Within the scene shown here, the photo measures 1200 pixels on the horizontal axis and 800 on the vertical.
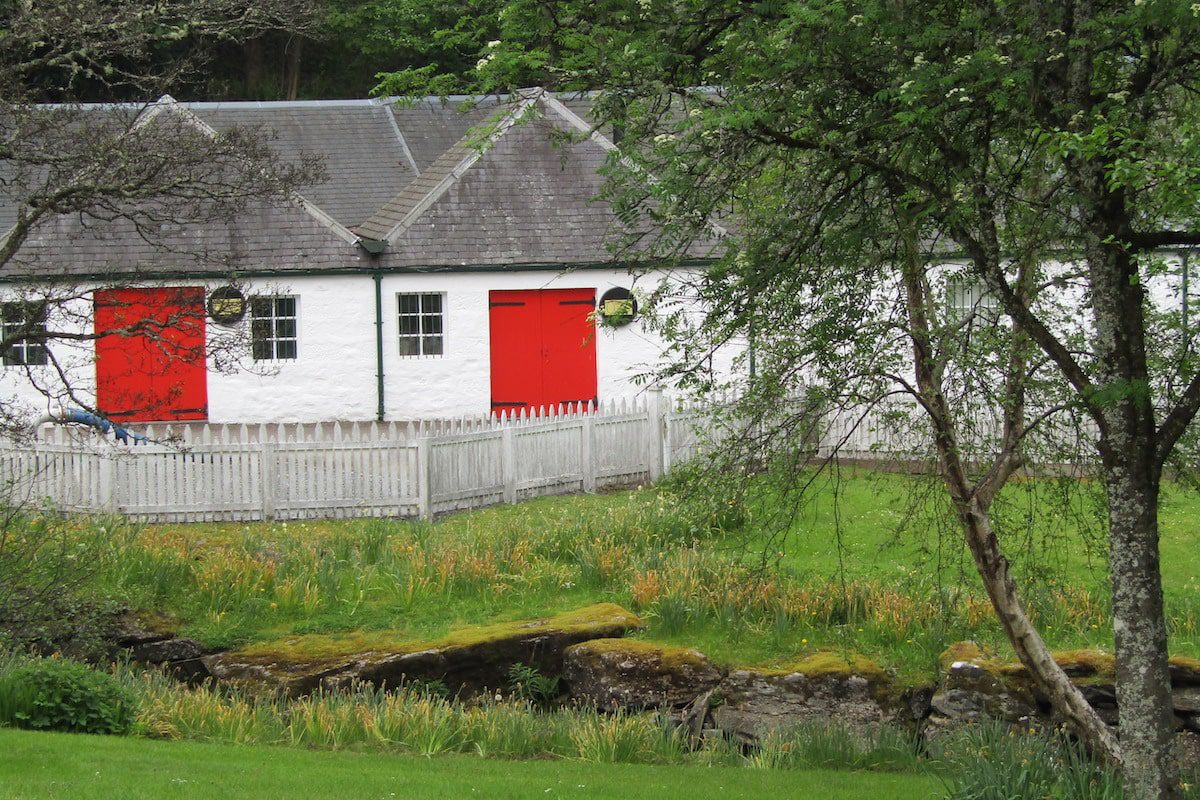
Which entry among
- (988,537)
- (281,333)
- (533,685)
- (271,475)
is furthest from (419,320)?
(988,537)

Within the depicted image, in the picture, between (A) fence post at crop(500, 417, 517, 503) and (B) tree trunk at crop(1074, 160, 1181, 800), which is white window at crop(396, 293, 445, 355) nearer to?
(A) fence post at crop(500, 417, 517, 503)

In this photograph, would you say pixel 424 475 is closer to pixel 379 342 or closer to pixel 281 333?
pixel 379 342

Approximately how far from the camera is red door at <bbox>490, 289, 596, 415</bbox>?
2456 cm

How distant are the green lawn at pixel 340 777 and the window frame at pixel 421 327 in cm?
1481

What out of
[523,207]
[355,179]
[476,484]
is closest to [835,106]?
[476,484]

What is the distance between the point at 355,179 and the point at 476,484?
1193 centimetres

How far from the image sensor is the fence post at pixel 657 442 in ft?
64.8

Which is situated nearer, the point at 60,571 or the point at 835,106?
the point at 835,106

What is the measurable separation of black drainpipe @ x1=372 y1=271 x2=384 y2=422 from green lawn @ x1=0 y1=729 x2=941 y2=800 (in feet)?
47.5

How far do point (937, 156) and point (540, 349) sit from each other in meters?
16.2

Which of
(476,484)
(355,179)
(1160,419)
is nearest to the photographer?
(1160,419)

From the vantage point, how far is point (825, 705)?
451 inches

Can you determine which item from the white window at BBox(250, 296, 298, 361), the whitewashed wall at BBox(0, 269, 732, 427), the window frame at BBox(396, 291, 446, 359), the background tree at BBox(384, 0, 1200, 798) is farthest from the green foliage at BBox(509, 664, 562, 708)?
the white window at BBox(250, 296, 298, 361)

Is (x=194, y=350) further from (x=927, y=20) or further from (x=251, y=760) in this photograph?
(x=927, y=20)
